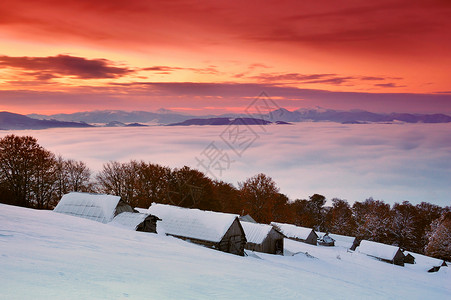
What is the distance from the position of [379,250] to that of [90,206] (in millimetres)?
42211

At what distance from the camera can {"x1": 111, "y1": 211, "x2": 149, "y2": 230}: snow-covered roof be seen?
2852 cm

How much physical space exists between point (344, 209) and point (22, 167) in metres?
85.9

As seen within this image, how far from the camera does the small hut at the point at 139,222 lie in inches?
1126

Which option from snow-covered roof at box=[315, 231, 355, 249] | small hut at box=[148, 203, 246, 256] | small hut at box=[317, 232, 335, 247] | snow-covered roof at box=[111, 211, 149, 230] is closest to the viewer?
small hut at box=[148, 203, 246, 256]

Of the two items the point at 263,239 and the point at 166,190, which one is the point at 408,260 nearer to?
the point at 263,239

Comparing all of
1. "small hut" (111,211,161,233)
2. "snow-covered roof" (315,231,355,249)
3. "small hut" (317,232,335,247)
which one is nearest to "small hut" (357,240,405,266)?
"small hut" (317,232,335,247)

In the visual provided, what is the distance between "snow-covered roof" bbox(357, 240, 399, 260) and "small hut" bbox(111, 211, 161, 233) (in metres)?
36.0

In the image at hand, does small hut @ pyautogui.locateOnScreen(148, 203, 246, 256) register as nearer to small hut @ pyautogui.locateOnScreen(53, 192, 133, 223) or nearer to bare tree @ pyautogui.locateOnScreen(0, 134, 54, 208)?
small hut @ pyautogui.locateOnScreen(53, 192, 133, 223)

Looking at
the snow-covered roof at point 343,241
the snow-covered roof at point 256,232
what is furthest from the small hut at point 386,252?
the snow-covered roof at point 256,232

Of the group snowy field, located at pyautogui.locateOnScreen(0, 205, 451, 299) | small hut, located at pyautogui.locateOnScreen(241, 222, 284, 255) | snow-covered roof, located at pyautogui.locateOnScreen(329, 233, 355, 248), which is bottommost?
snow-covered roof, located at pyautogui.locateOnScreen(329, 233, 355, 248)

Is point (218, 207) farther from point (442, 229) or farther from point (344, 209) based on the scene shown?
point (344, 209)

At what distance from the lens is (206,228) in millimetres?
27547

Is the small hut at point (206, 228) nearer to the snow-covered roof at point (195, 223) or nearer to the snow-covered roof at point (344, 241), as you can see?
the snow-covered roof at point (195, 223)

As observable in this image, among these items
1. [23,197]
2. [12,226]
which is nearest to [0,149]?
[23,197]
